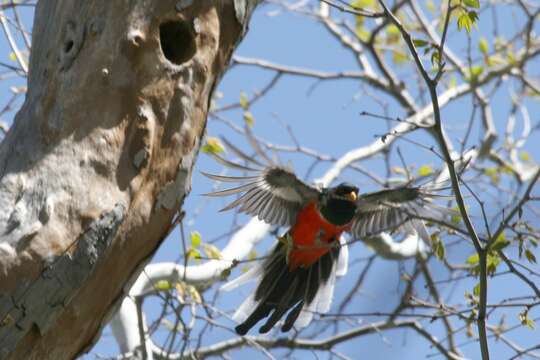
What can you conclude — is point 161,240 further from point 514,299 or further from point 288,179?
point 288,179

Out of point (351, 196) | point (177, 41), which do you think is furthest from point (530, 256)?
point (351, 196)

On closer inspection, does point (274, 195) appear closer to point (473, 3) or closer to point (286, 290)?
point (286, 290)

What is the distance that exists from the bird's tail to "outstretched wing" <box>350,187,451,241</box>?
22cm

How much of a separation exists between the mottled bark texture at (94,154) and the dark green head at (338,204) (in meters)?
1.88

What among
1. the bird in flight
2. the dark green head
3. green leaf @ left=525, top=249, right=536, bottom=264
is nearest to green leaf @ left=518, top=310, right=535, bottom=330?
green leaf @ left=525, top=249, right=536, bottom=264

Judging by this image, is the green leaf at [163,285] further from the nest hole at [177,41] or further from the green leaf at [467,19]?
the green leaf at [467,19]

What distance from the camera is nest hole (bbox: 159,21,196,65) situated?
2.45 meters

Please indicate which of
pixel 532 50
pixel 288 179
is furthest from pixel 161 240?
pixel 532 50

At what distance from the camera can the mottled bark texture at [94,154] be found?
2020 mm

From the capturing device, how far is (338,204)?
14.4 ft

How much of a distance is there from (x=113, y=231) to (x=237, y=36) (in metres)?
0.77

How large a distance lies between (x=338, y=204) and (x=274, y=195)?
40cm

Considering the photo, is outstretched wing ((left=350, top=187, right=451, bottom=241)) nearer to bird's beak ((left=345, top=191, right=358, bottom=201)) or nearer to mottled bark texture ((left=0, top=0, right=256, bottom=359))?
bird's beak ((left=345, top=191, right=358, bottom=201))

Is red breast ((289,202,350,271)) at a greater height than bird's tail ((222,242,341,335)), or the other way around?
red breast ((289,202,350,271))
